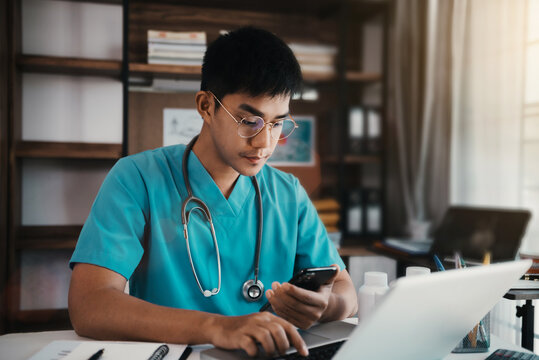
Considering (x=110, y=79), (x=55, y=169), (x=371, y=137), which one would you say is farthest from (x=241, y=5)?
(x=55, y=169)

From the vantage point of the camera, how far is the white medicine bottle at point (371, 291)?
0.80 metres

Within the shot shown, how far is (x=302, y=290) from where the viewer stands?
0.76 meters

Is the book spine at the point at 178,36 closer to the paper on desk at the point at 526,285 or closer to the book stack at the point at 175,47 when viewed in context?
the book stack at the point at 175,47

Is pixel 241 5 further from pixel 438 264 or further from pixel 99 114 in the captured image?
pixel 438 264

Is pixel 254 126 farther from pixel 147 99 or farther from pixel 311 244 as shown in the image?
pixel 147 99

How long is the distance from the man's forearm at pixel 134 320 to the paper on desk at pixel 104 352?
2cm

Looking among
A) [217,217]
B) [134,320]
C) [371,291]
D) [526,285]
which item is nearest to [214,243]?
[217,217]

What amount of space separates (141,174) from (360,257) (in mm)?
1469

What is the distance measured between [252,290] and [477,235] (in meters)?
1.10

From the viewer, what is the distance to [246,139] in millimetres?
1051

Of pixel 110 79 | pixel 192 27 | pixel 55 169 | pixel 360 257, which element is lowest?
pixel 360 257

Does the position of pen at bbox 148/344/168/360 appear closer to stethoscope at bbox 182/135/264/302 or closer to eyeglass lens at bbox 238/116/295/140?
stethoscope at bbox 182/135/264/302

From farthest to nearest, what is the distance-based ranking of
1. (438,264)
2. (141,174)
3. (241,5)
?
1. (241,5)
2. (141,174)
3. (438,264)

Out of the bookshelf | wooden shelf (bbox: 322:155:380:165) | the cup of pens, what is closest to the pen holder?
the cup of pens
